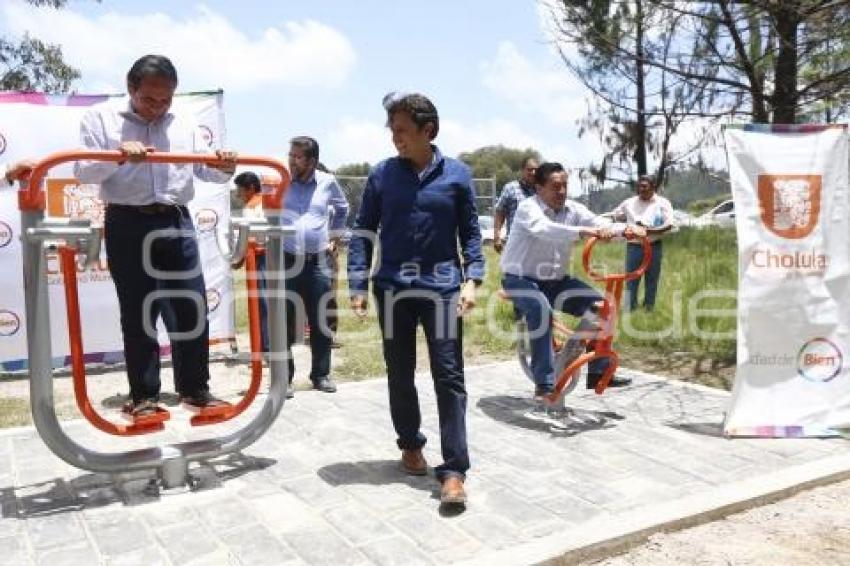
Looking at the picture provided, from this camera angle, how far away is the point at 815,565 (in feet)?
9.98

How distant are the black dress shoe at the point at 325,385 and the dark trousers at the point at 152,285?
5.85 feet

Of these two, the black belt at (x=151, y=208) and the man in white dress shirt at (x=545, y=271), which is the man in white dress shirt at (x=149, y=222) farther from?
the man in white dress shirt at (x=545, y=271)

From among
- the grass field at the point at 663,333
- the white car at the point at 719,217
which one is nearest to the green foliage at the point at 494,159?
the white car at the point at 719,217

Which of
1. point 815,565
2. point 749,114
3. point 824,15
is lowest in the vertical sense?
point 815,565

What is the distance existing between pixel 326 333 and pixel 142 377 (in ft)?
6.68

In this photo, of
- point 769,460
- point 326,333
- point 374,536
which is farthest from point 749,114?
point 374,536

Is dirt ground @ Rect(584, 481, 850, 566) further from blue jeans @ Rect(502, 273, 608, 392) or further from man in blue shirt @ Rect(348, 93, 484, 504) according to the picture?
blue jeans @ Rect(502, 273, 608, 392)

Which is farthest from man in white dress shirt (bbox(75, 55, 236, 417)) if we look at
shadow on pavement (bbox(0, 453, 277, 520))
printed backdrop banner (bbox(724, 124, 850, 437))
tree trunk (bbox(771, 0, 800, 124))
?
tree trunk (bbox(771, 0, 800, 124))

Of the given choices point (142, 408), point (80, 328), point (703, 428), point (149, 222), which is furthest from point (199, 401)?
point (703, 428)

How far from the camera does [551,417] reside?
488 cm

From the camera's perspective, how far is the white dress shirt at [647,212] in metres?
8.72

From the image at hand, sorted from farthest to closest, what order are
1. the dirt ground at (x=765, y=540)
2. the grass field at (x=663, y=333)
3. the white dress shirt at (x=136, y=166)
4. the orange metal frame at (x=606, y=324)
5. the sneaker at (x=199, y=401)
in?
the grass field at (x=663, y=333) → the orange metal frame at (x=606, y=324) → the sneaker at (x=199, y=401) → the white dress shirt at (x=136, y=166) → the dirt ground at (x=765, y=540)

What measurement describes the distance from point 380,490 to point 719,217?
67.5ft

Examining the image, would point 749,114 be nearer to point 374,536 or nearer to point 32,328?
point 374,536
